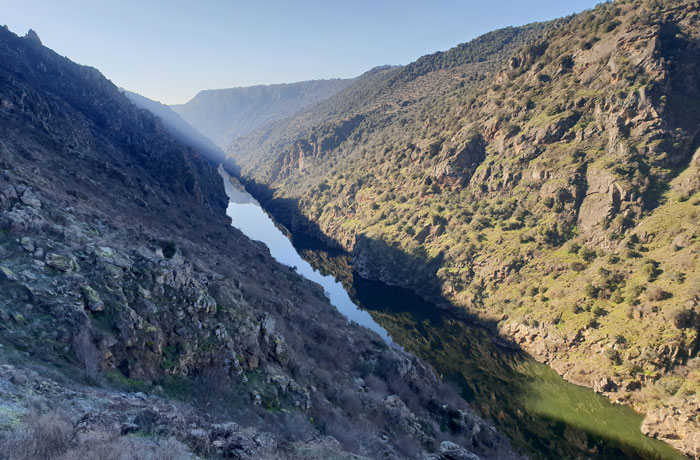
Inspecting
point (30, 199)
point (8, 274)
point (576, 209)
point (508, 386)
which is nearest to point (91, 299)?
point (8, 274)

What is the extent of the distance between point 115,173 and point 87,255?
99.6 feet

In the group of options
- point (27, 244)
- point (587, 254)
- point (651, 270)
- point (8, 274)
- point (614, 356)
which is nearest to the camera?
point (8, 274)

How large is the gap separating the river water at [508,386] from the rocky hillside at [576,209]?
1658 millimetres

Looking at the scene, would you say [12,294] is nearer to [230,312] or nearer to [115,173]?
A: [230,312]

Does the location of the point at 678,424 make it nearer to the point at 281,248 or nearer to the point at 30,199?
the point at 30,199

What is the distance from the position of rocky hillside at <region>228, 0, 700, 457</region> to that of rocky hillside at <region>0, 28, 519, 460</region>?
16.7 m

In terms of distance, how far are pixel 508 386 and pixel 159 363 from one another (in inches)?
1254

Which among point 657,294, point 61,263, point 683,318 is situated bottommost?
point 61,263

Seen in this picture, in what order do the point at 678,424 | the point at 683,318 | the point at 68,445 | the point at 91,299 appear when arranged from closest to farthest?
the point at 68,445 < the point at 91,299 < the point at 678,424 < the point at 683,318

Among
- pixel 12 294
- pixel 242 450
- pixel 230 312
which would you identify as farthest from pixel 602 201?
pixel 12 294

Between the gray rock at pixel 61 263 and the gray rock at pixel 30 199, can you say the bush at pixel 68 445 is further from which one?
the gray rock at pixel 30 199

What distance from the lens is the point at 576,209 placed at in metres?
44.5

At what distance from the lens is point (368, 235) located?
67938 mm

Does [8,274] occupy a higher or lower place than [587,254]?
lower
